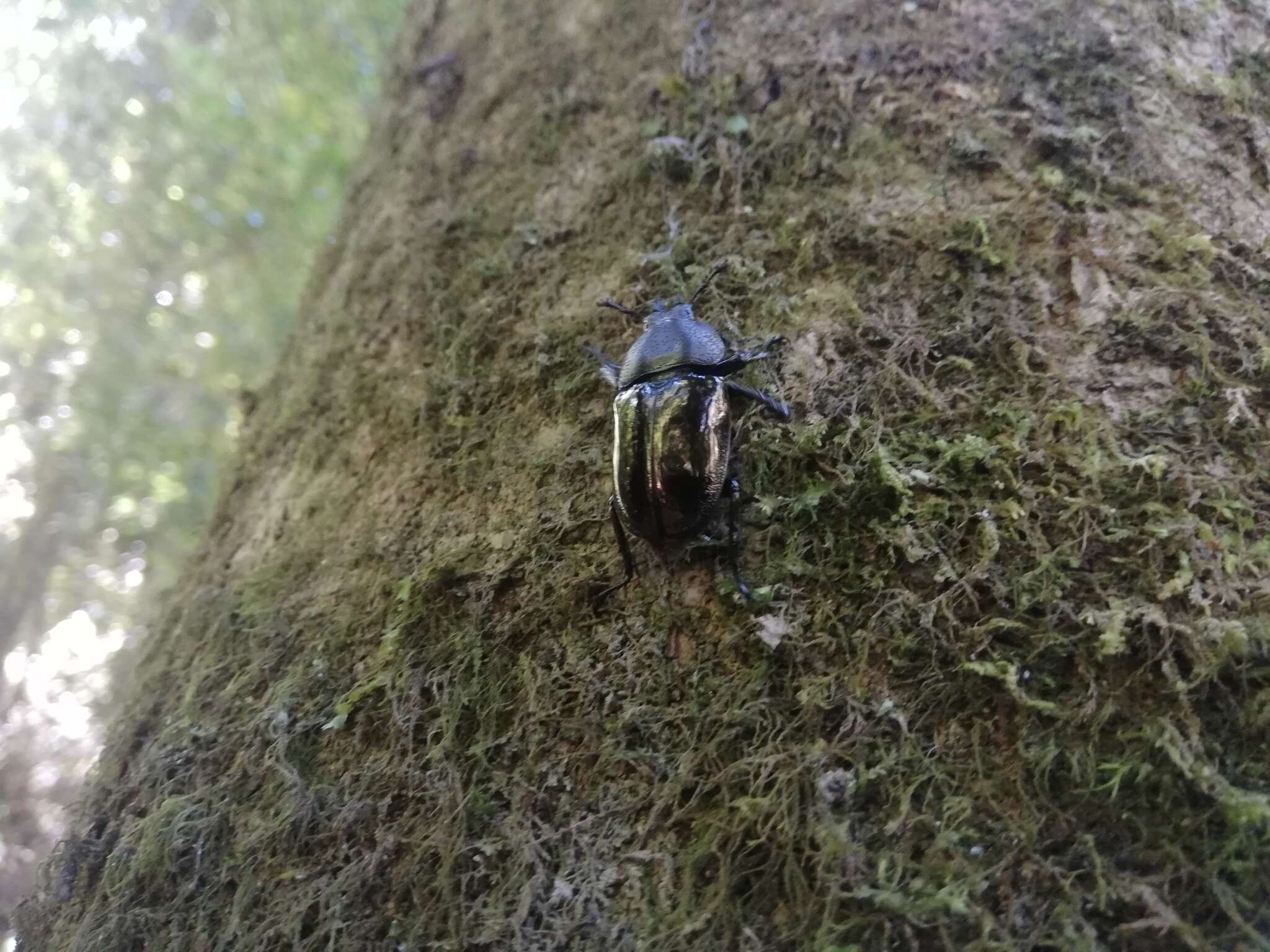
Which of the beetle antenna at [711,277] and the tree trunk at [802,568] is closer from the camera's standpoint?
the tree trunk at [802,568]

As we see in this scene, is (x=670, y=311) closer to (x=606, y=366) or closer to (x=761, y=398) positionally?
(x=606, y=366)

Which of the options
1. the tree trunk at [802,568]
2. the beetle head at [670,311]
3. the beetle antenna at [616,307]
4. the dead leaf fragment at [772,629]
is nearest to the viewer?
the tree trunk at [802,568]

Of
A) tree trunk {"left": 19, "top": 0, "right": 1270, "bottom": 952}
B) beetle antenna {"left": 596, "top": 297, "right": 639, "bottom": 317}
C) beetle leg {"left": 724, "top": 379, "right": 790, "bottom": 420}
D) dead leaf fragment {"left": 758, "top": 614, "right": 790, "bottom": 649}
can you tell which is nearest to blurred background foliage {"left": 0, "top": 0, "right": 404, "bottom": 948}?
tree trunk {"left": 19, "top": 0, "right": 1270, "bottom": 952}

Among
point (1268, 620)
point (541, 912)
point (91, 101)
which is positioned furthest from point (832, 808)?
point (91, 101)

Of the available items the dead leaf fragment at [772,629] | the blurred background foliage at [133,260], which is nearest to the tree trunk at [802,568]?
the dead leaf fragment at [772,629]

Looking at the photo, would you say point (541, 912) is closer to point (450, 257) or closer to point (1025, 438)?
point (1025, 438)

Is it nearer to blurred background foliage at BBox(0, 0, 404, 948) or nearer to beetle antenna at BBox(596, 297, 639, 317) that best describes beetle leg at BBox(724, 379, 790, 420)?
beetle antenna at BBox(596, 297, 639, 317)

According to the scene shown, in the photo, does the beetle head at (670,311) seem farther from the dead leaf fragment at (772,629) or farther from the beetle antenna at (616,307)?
the dead leaf fragment at (772,629)
